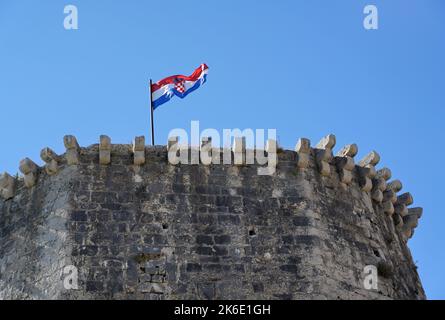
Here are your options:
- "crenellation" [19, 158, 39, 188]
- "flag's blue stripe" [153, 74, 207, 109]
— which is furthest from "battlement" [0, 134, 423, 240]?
"flag's blue stripe" [153, 74, 207, 109]

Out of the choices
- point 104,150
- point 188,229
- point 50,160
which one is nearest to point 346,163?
point 188,229

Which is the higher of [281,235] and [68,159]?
[68,159]

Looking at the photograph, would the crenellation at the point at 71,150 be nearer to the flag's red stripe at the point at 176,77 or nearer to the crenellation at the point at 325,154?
the flag's red stripe at the point at 176,77

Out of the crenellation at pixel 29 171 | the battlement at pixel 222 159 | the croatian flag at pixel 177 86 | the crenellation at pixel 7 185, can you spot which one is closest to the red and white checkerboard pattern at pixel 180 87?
the croatian flag at pixel 177 86

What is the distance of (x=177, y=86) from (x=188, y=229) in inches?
131

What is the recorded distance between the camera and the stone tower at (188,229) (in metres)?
18.1

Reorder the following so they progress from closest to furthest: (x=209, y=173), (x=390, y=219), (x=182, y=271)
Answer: (x=182, y=271) → (x=209, y=173) → (x=390, y=219)

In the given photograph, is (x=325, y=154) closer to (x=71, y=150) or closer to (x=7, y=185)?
(x=71, y=150)

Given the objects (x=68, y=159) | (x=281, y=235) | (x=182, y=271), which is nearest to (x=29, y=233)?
(x=68, y=159)

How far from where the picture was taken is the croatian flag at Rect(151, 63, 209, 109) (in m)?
20.9
